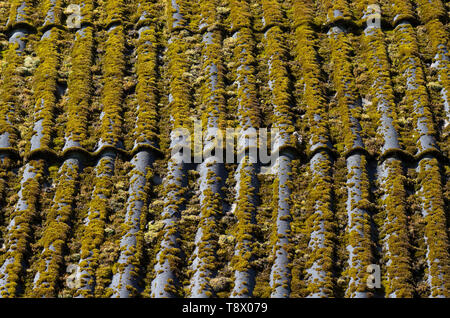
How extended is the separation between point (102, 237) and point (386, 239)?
1.65 metres

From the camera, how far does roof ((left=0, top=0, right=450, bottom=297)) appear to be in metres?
3.90

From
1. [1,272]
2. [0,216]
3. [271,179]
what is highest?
[271,179]

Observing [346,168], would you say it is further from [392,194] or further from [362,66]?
[362,66]

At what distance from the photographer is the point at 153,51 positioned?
5.24 metres

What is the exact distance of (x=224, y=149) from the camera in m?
4.54

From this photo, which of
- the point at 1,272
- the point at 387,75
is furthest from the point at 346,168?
the point at 1,272

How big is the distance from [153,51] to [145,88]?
432 millimetres

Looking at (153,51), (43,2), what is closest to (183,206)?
(153,51)

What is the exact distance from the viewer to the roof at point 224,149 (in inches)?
153
